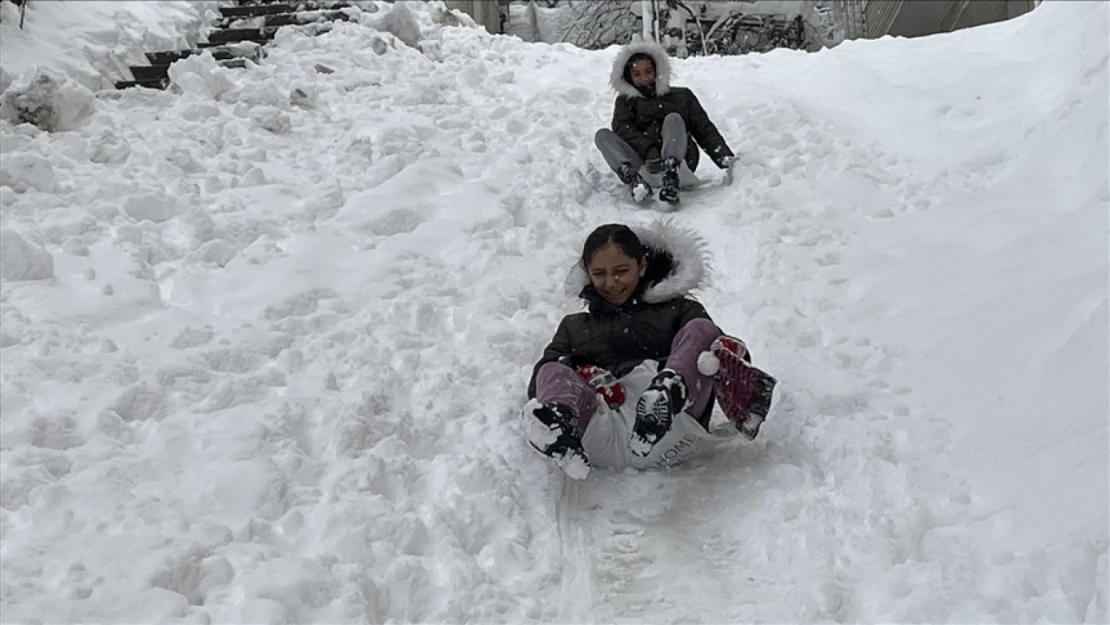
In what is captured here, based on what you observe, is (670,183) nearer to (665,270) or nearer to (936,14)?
(665,270)

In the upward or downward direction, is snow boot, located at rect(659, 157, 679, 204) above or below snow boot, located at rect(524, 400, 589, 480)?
below

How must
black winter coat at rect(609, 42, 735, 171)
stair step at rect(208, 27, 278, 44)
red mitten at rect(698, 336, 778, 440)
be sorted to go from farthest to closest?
stair step at rect(208, 27, 278, 44) → black winter coat at rect(609, 42, 735, 171) → red mitten at rect(698, 336, 778, 440)

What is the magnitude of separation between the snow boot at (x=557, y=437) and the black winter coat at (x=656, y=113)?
340cm

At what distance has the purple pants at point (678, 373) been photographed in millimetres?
3113

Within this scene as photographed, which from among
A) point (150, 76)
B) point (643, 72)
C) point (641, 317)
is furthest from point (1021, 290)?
point (150, 76)

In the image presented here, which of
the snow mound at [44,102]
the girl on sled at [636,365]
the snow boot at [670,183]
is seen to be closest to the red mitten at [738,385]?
the girl on sled at [636,365]

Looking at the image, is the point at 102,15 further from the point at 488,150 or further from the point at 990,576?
the point at 990,576

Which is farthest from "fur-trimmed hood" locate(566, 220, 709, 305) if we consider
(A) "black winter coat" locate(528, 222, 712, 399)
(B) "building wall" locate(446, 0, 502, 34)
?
(B) "building wall" locate(446, 0, 502, 34)

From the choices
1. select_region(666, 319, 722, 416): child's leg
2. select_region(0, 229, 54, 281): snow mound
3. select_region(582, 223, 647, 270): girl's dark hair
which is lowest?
select_region(0, 229, 54, 281): snow mound

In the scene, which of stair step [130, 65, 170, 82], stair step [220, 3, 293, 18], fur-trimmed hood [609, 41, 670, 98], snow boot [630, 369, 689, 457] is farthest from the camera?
stair step [220, 3, 293, 18]

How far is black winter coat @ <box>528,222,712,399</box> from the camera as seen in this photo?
11.6 ft

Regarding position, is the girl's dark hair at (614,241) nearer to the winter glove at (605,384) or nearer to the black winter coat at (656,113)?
the winter glove at (605,384)

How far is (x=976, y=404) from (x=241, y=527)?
227 cm

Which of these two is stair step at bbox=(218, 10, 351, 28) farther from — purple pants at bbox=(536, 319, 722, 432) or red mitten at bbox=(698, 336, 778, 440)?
red mitten at bbox=(698, 336, 778, 440)
